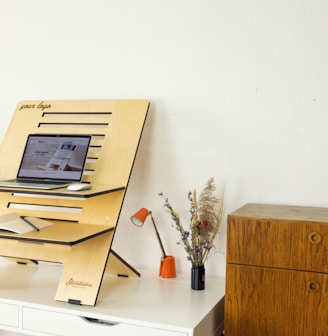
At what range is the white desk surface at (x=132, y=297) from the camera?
5.34 ft

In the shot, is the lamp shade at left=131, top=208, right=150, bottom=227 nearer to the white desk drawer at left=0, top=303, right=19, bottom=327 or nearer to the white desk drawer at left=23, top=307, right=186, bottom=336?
the white desk drawer at left=23, top=307, right=186, bottom=336

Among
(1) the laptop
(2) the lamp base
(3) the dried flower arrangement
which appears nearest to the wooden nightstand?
(3) the dried flower arrangement

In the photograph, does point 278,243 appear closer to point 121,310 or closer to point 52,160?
point 121,310

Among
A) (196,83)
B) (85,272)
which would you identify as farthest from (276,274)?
(196,83)

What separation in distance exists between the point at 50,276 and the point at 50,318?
15.2 inches

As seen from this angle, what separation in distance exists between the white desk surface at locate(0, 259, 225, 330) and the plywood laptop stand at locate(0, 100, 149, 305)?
0.06 m

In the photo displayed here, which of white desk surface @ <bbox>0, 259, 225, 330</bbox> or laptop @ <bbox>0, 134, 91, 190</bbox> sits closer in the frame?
white desk surface @ <bbox>0, 259, 225, 330</bbox>

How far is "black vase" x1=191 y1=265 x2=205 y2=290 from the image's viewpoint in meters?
1.88

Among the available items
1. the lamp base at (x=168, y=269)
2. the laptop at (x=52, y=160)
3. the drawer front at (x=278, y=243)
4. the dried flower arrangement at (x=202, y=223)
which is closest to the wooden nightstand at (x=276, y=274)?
the drawer front at (x=278, y=243)

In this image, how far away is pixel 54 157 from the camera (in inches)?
77.4

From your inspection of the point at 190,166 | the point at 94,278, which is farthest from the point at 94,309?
the point at 190,166

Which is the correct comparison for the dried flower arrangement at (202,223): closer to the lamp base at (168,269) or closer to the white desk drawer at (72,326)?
the lamp base at (168,269)

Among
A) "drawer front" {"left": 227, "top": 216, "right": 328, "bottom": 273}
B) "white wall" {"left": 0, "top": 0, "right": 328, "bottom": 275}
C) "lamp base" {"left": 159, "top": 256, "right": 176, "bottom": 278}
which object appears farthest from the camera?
→ "lamp base" {"left": 159, "top": 256, "right": 176, "bottom": 278}

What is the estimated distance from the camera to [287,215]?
165 centimetres
